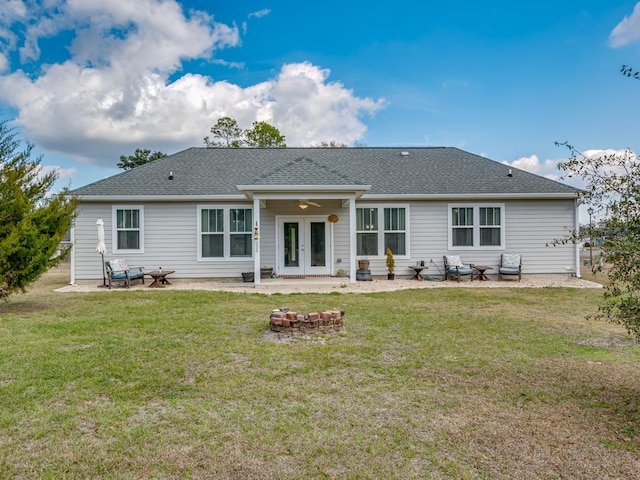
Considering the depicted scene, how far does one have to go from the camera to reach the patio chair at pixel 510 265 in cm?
1255

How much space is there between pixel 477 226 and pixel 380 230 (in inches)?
133

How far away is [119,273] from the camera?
11.7m

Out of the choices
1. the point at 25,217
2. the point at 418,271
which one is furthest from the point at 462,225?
the point at 25,217

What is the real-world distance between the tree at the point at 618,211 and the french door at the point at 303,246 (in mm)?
9858

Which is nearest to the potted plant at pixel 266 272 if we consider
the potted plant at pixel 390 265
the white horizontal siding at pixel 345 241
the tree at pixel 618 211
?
the white horizontal siding at pixel 345 241

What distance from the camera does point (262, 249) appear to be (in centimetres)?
1320

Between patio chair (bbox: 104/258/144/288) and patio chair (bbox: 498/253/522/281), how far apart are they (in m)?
11.8

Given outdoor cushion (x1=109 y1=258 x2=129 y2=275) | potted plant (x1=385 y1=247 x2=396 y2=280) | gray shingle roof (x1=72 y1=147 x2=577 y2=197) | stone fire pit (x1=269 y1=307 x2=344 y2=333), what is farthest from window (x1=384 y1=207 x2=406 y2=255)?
outdoor cushion (x1=109 y1=258 x2=129 y2=275)

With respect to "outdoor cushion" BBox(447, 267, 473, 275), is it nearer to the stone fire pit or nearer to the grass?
the grass

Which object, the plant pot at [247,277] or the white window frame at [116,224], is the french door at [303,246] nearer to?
the plant pot at [247,277]

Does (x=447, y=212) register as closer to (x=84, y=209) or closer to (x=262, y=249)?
(x=262, y=249)

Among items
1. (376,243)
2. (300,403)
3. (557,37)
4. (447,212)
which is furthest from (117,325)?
(557,37)

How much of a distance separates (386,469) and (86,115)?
1731cm

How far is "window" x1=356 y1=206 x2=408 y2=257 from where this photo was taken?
1324 centimetres
